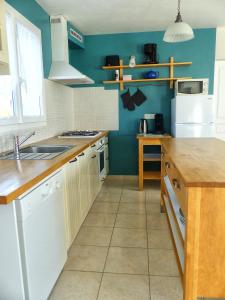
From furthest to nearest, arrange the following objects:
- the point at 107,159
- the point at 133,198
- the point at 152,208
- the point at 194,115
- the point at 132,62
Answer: the point at 107,159 → the point at 132,62 → the point at 194,115 → the point at 133,198 → the point at 152,208

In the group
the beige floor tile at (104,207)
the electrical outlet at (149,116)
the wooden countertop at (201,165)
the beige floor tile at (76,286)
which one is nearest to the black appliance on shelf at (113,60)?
the electrical outlet at (149,116)

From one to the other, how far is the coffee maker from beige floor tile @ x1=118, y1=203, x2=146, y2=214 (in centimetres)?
234

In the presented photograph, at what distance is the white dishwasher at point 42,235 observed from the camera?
124cm

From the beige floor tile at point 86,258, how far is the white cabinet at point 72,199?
124 millimetres

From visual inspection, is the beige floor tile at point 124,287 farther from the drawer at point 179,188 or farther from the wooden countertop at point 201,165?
the wooden countertop at point 201,165

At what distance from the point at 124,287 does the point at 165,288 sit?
29cm

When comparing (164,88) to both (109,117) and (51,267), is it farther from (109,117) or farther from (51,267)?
(51,267)

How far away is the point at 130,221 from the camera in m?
2.76

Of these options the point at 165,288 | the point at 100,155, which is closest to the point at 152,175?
the point at 100,155

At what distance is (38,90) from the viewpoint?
2.94 metres

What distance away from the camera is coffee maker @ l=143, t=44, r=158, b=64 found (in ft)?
12.8

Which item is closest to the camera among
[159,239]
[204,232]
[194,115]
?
[204,232]

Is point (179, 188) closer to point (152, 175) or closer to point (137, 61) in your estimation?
point (152, 175)

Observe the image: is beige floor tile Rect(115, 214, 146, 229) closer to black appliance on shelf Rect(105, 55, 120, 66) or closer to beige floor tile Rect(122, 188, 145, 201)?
beige floor tile Rect(122, 188, 145, 201)
